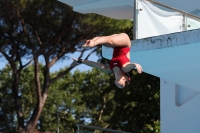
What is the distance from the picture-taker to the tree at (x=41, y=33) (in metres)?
23.0

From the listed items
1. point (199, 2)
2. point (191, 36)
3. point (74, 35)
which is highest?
point (74, 35)

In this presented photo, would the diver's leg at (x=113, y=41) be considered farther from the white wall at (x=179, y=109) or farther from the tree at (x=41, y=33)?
the tree at (x=41, y=33)

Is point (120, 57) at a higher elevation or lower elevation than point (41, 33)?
lower

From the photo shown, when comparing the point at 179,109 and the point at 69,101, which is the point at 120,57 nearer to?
the point at 179,109

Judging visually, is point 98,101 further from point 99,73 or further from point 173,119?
point 173,119

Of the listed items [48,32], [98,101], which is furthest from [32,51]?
[98,101]

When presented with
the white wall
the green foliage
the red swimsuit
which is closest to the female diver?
the red swimsuit

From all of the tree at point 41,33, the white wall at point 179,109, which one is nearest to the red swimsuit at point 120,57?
the white wall at point 179,109

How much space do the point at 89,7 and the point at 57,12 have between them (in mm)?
9412

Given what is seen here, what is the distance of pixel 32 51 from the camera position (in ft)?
78.6

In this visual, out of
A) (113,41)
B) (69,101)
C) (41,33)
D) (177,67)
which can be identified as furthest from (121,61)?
(69,101)

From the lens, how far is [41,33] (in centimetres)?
2394

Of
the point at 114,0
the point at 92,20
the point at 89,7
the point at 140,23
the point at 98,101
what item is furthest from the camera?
the point at 98,101

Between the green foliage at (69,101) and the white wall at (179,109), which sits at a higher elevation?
the green foliage at (69,101)
